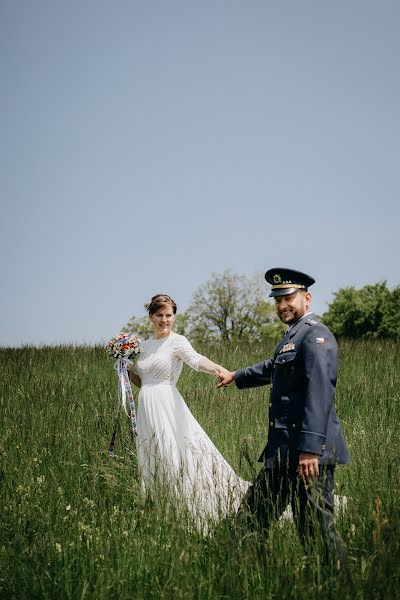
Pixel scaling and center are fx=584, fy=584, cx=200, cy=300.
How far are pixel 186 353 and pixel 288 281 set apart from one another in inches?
83.5

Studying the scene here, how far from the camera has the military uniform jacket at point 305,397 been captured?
11.4 ft

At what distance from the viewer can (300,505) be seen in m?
3.67

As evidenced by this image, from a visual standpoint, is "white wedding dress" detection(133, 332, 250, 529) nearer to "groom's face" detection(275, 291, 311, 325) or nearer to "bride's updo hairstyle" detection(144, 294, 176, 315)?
"bride's updo hairstyle" detection(144, 294, 176, 315)

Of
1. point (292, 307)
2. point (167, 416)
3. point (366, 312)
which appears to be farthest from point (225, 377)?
point (366, 312)

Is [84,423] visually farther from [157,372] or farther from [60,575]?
[60,575]

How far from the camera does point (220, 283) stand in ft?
171

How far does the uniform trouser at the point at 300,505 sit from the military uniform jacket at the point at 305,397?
0.11m

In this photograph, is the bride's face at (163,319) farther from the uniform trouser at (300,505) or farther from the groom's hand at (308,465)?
the groom's hand at (308,465)

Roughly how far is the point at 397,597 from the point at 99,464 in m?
3.49

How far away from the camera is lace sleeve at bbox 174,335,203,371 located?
5.85 meters

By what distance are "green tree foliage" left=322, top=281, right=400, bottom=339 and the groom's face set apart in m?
36.8

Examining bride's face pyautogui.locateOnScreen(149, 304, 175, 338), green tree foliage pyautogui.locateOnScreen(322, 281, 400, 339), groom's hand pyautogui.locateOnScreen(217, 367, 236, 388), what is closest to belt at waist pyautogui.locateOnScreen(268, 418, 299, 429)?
groom's hand pyautogui.locateOnScreen(217, 367, 236, 388)

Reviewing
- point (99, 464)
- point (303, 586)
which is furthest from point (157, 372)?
point (303, 586)

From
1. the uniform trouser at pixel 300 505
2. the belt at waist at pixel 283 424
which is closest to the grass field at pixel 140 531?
the uniform trouser at pixel 300 505
